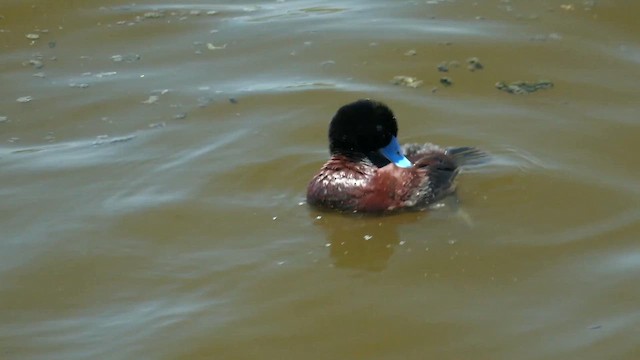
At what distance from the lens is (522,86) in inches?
343

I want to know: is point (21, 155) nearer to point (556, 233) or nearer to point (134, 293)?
point (134, 293)

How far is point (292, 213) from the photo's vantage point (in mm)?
7000

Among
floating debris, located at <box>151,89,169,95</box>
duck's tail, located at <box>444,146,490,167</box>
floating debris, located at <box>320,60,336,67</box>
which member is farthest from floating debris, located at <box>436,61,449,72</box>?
floating debris, located at <box>151,89,169,95</box>

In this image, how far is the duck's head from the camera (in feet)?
23.2

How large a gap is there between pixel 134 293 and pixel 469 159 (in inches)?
94.9

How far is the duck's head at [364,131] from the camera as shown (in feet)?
23.2

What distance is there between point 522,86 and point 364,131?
207 centimetres

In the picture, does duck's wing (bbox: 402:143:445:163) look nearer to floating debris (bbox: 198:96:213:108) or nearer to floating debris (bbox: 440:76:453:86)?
floating debris (bbox: 440:76:453:86)

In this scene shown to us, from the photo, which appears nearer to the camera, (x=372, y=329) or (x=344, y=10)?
(x=372, y=329)

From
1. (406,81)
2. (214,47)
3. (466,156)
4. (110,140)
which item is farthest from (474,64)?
(110,140)

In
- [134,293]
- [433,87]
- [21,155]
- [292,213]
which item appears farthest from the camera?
[433,87]

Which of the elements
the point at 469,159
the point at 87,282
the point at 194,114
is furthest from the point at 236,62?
the point at 87,282

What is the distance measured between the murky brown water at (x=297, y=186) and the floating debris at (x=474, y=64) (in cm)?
6

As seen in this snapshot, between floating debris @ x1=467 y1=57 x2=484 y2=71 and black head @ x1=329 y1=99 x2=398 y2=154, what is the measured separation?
2.00 metres
